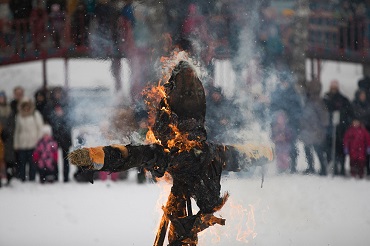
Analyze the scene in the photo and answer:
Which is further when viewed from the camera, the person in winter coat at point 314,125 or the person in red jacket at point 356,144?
the person in red jacket at point 356,144

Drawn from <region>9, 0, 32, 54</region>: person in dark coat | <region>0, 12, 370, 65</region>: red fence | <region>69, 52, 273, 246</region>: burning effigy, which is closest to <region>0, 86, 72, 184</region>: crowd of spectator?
<region>0, 12, 370, 65</region>: red fence

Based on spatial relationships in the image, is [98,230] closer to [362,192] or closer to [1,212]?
[1,212]

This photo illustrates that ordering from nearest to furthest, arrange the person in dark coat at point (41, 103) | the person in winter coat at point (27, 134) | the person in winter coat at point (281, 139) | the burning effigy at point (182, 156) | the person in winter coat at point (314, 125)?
the burning effigy at point (182, 156) → the person in winter coat at point (281, 139) → the person in winter coat at point (314, 125) → the person in dark coat at point (41, 103) → the person in winter coat at point (27, 134)

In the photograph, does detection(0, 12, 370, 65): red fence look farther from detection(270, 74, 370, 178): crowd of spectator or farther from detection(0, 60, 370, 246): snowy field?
detection(270, 74, 370, 178): crowd of spectator

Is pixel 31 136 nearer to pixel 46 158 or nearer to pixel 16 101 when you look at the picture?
pixel 46 158

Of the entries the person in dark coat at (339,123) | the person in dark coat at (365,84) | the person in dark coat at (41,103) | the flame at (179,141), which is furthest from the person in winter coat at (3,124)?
the flame at (179,141)

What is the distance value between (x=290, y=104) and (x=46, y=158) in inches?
118

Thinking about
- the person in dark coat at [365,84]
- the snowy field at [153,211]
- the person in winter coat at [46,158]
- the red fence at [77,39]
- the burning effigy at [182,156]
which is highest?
the red fence at [77,39]

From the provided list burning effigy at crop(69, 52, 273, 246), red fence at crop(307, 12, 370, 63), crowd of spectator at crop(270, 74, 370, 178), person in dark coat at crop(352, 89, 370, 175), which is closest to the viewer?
burning effigy at crop(69, 52, 273, 246)

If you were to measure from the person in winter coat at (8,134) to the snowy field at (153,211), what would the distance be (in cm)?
37

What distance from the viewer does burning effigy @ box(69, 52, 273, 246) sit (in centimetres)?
483

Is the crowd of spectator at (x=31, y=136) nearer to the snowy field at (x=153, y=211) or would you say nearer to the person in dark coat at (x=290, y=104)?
the snowy field at (x=153, y=211)

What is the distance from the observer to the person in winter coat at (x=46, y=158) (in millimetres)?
10188

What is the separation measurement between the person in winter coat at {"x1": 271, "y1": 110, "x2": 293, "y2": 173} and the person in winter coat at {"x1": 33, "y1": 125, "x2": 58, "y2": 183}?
2.87m
